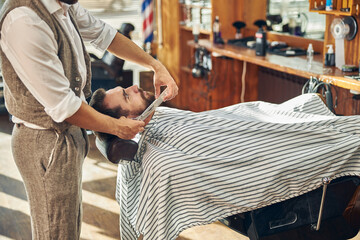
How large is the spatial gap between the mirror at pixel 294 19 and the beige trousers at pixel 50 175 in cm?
263

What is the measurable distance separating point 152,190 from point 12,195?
1842 millimetres

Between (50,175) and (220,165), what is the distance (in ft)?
1.89

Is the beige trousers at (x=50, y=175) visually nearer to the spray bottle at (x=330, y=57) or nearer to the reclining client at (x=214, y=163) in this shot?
the reclining client at (x=214, y=163)

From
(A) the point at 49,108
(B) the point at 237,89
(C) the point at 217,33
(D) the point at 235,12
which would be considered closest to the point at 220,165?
(A) the point at 49,108

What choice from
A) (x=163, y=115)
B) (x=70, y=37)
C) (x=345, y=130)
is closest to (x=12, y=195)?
(x=163, y=115)

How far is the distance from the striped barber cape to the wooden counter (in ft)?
3.08

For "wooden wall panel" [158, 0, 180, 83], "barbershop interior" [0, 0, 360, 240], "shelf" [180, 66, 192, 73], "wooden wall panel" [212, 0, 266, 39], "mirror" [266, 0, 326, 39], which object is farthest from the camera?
"wooden wall panel" [158, 0, 180, 83]

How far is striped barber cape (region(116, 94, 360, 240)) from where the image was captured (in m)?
1.60

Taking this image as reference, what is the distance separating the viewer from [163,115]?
188 cm

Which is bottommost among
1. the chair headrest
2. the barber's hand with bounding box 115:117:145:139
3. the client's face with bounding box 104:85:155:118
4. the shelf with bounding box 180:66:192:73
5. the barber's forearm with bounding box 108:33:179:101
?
the shelf with bounding box 180:66:192:73

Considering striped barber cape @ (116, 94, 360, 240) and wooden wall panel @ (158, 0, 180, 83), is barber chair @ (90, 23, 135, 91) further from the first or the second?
striped barber cape @ (116, 94, 360, 240)

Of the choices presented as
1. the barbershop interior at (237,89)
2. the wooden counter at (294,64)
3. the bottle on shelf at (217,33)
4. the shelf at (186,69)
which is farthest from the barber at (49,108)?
the shelf at (186,69)

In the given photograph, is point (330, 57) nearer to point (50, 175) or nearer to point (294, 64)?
point (294, 64)

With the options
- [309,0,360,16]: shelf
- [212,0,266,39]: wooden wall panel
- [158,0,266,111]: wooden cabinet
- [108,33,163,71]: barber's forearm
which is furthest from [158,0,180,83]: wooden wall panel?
[108,33,163,71]: barber's forearm
